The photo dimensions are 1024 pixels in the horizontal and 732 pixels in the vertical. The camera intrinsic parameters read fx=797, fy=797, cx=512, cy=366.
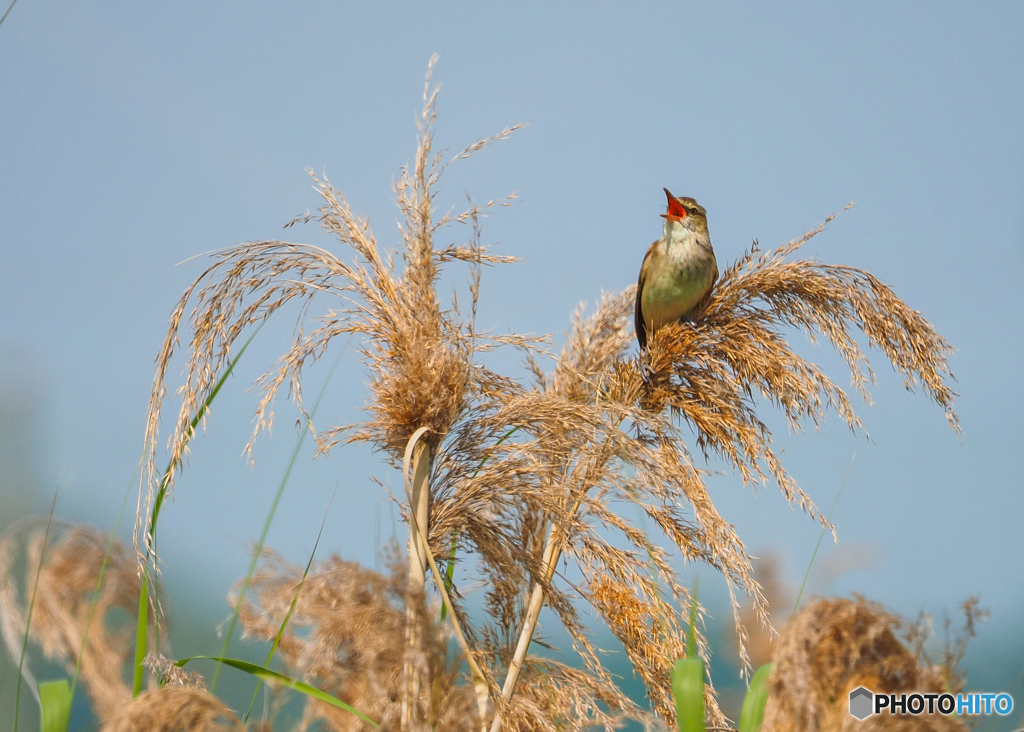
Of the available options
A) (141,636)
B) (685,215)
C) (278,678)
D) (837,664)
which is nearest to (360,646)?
(278,678)

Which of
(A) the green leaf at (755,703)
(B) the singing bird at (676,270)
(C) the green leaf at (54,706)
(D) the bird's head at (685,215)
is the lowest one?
(C) the green leaf at (54,706)

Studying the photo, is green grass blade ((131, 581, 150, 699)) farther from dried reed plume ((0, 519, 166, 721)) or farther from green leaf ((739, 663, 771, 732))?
green leaf ((739, 663, 771, 732))

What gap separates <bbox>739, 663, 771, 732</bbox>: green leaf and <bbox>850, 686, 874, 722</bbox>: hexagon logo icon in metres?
0.37

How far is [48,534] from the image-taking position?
1934mm

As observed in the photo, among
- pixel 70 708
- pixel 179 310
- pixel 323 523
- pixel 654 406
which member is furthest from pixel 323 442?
pixel 654 406

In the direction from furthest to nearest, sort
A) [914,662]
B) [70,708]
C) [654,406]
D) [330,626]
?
1. [654,406]
2. [70,708]
3. [330,626]
4. [914,662]

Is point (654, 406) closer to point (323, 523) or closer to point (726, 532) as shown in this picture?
point (726, 532)

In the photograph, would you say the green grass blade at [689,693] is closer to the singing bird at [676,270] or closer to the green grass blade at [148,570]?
the green grass blade at [148,570]

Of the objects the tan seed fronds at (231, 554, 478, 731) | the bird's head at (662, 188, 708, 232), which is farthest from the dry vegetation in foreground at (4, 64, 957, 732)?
the bird's head at (662, 188, 708, 232)

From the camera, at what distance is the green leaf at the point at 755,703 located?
67.6 inches

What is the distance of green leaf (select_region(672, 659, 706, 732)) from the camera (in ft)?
4.73

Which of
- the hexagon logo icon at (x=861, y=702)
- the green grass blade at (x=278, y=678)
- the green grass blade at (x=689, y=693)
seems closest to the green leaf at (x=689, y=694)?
the green grass blade at (x=689, y=693)

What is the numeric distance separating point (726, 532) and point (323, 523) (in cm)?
97

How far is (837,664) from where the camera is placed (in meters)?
1.30
